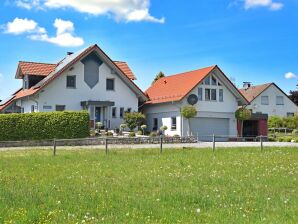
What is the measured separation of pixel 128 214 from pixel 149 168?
794cm

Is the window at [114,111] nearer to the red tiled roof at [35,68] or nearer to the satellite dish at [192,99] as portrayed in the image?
the satellite dish at [192,99]

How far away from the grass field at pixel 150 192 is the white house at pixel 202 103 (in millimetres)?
28297

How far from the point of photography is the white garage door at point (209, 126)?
47.5 m

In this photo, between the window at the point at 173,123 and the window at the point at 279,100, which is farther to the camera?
the window at the point at 279,100

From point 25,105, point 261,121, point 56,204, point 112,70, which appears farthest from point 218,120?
point 56,204

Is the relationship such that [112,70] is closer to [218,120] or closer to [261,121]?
[218,120]

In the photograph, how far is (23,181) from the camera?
43.8 feet

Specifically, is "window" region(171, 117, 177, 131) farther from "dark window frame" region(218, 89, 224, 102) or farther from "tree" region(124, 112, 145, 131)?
"dark window frame" region(218, 89, 224, 102)

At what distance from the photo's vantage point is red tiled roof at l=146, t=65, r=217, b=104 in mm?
46781

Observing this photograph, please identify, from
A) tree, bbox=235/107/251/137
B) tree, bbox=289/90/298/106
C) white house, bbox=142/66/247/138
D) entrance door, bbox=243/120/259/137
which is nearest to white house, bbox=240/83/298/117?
tree, bbox=289/90/298/106

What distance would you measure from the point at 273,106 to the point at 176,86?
2622 centimetres

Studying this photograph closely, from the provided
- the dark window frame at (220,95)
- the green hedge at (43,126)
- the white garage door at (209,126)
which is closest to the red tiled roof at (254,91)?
the white garage door at (209,126)

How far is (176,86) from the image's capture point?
1966 inches

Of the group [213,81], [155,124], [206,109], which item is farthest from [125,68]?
[206,109]
